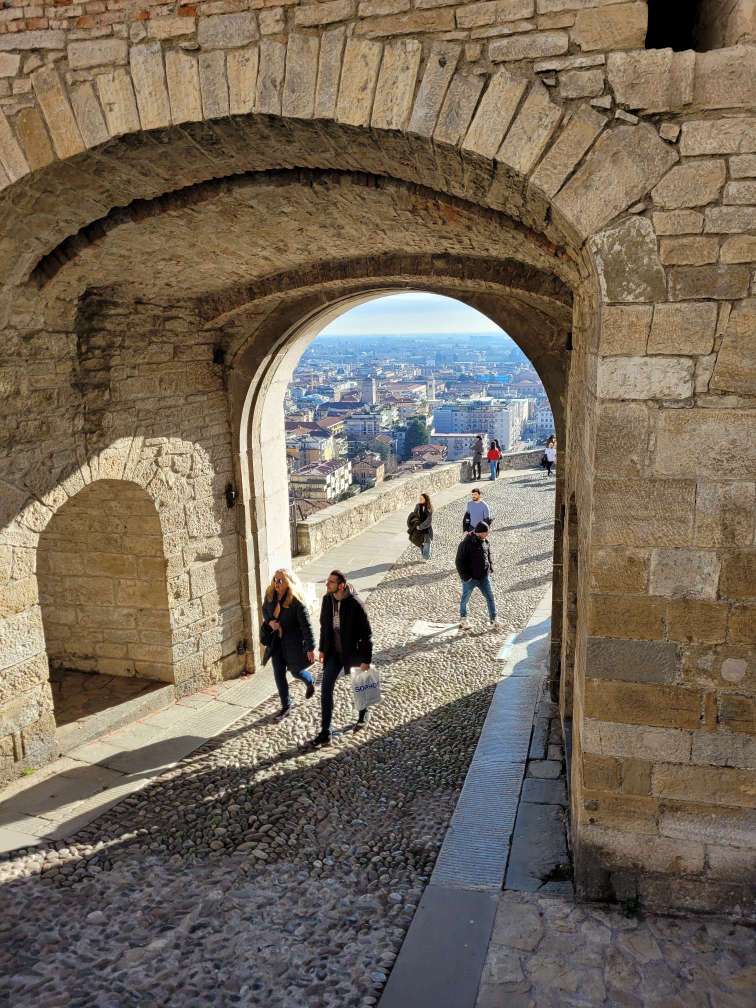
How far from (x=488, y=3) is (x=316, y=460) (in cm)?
6289

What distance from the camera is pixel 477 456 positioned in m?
17.1

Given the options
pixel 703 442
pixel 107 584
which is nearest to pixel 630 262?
pixel 703 442

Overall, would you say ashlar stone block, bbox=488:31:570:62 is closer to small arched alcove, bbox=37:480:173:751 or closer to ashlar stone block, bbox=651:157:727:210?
ashlar stone block, bbox=651:157:727:210

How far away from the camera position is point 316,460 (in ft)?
215

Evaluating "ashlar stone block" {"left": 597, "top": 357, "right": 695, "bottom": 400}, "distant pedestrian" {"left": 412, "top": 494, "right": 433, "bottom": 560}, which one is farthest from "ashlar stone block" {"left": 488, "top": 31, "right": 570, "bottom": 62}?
"distant pedestrian" {"left": 412, "top": 494, "right": 433, "bottom": 560}

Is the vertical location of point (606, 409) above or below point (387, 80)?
below

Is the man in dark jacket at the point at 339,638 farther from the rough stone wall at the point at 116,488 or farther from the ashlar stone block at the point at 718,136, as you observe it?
the ashlar stone block at the point at 718,136

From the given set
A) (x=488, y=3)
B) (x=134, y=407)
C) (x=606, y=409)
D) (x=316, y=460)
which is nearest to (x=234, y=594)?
(x=134, y=407)

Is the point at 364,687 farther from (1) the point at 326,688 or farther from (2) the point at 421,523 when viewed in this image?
(2) the point at 421,523

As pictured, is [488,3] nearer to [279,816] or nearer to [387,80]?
[387,80]

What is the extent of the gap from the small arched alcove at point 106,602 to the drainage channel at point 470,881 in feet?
9.36

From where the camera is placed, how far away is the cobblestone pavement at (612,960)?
301 cm

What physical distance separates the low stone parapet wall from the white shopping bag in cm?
527

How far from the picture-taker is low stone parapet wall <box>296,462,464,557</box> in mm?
10820
